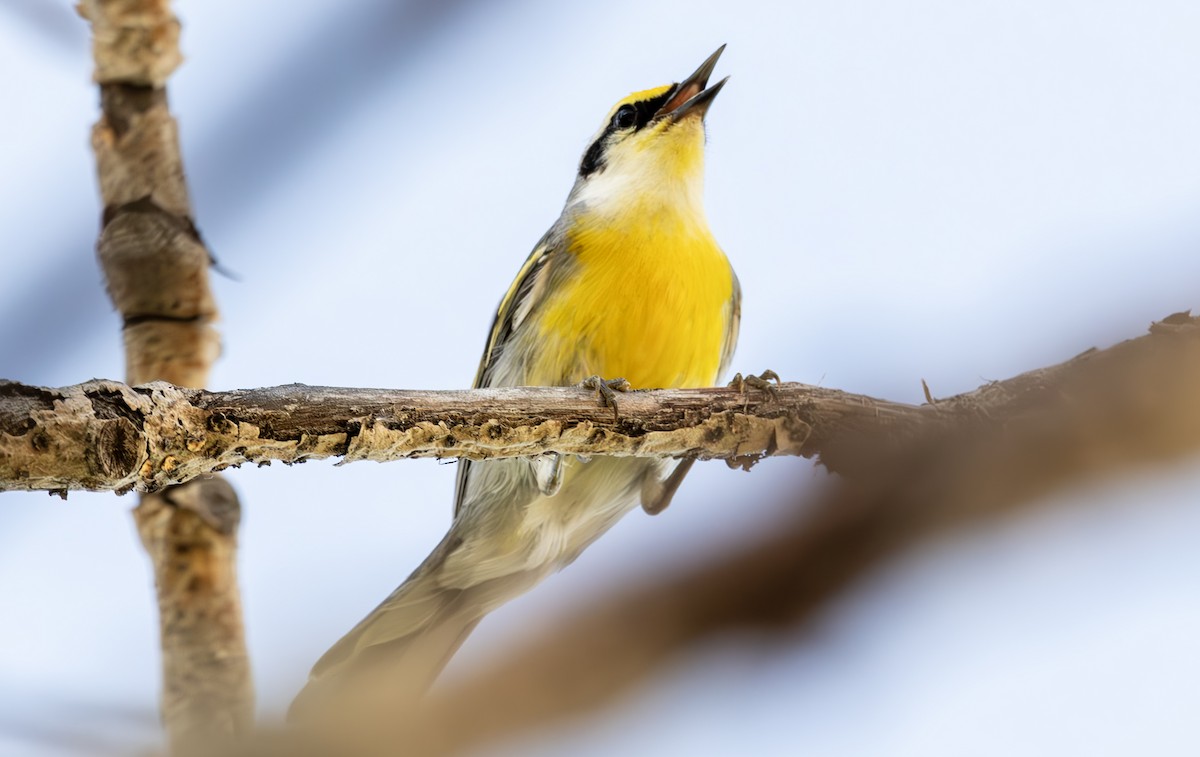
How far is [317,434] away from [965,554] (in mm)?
2101

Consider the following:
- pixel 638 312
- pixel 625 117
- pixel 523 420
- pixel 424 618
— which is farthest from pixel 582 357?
pixel 625 117

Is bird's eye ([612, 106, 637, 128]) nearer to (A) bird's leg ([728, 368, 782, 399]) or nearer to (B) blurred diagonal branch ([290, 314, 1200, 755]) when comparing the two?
(A) bird's leg ([728, 368, 782, 399])

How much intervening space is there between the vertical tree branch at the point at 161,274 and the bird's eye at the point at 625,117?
2.79 metres

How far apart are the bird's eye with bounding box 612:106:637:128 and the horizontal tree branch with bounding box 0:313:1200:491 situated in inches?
99.2

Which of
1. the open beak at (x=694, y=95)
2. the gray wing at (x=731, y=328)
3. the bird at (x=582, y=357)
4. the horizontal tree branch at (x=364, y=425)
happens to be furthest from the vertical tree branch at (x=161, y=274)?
the open beak at (x=694, y=95)

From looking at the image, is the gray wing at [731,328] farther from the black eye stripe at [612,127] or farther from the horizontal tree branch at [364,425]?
the horizontal tree branch at [364,425]

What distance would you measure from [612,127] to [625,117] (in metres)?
0.11

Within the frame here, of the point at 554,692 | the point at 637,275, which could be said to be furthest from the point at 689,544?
the point at 637,275

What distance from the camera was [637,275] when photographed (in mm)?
4590

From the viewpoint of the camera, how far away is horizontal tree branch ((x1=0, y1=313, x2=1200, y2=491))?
877 millimetres

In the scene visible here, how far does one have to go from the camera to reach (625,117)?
5.70 m

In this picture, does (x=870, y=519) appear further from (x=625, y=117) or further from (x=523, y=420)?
(x=625, y=117)

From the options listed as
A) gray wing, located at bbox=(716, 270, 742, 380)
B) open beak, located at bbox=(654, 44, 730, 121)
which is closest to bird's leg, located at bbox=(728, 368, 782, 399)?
gray wing, located at bbox=(716, 270, 742, 380)

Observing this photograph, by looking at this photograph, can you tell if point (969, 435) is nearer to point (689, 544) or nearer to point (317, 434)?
point (689, 544)
